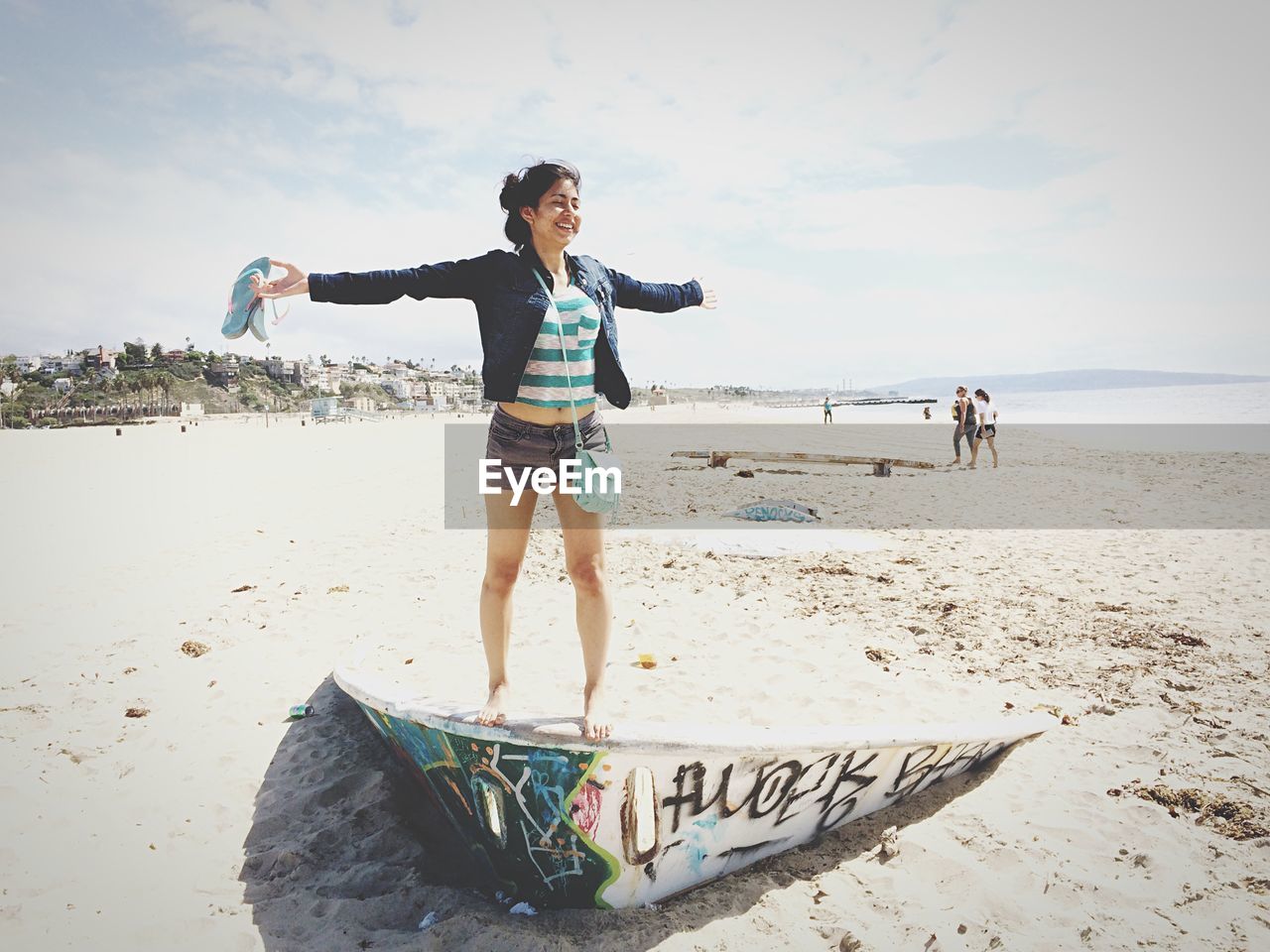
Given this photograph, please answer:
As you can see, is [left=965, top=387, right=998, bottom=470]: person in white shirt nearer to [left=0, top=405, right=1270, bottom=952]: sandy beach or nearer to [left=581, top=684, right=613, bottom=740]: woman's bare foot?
[left=0, top=405, right=1270, bottom=952]: sandy beach

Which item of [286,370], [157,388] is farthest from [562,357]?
[286,370]

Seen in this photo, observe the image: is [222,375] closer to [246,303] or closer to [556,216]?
[246,303]

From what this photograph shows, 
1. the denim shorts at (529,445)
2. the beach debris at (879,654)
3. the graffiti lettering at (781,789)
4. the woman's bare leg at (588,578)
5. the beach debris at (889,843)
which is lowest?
the beach debris at (889,843)

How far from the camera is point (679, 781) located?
2.28 m

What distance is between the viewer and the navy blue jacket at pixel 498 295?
2.45 m

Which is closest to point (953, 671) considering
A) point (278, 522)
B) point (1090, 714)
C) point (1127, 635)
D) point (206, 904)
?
point (1090, 714)

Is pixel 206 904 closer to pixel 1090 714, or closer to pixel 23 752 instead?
pixel 23 752

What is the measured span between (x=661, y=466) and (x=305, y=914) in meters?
15.4

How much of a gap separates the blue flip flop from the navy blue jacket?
0.76 ft

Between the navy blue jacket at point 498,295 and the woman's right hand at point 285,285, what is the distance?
0.04 m

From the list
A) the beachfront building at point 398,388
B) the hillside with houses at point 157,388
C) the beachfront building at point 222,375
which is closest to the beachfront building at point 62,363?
the hillside with houses at point 157,388

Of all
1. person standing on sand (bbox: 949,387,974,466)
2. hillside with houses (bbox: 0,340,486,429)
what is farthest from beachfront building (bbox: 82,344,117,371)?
person standing on sand (bbox: 949,387,974,466)

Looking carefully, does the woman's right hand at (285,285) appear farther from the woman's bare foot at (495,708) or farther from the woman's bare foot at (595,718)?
the woman's bare foot at (595,718)

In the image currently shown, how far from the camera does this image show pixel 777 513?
10.0 metres
